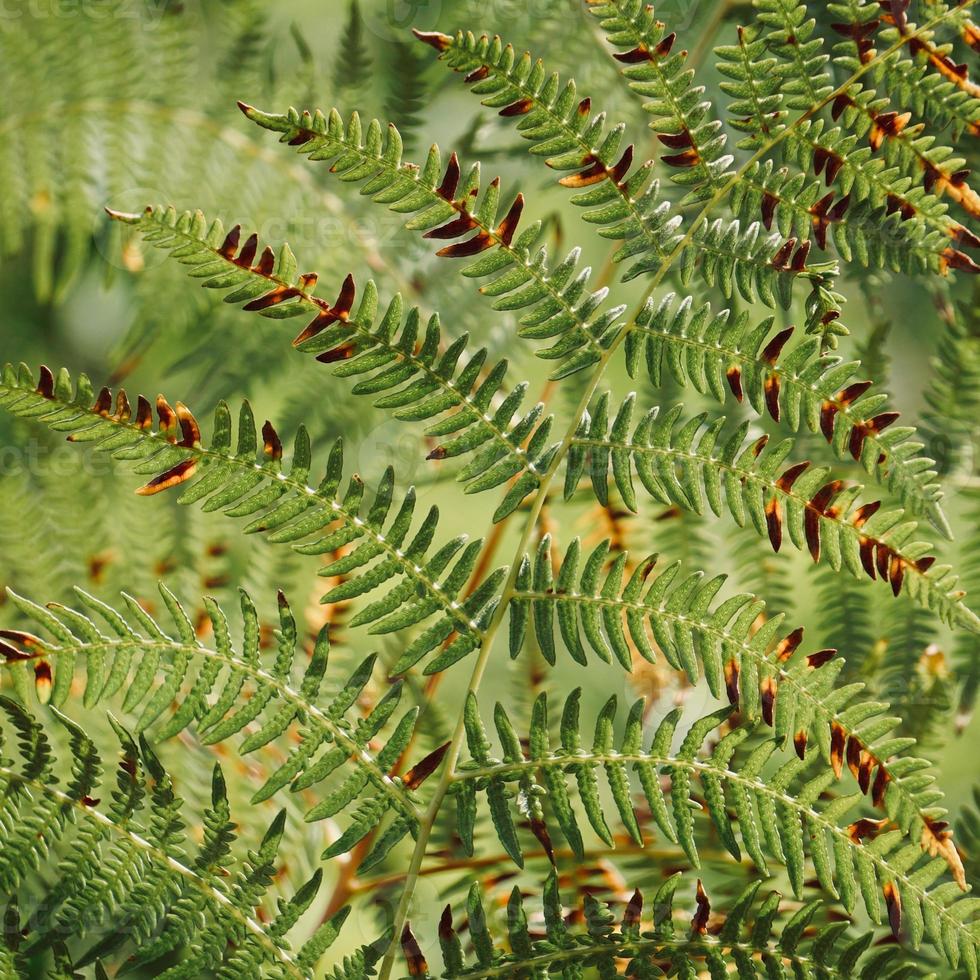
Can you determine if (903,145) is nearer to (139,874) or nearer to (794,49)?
(794,49)

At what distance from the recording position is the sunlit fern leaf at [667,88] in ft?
1.38

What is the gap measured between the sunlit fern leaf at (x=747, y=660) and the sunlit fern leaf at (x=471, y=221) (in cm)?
10

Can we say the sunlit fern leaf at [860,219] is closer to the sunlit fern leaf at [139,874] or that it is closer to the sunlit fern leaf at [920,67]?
the sunlit fern leaf at [920,67]

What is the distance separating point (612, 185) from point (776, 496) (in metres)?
0.15

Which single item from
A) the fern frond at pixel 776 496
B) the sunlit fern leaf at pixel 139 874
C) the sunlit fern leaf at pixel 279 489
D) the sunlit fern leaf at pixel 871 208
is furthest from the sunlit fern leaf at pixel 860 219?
the sunlit fern leaf at pixel 139 874

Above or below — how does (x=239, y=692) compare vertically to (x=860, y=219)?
below

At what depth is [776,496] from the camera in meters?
0.43

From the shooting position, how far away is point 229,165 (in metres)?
0.98

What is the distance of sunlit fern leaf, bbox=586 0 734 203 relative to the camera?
0.42 metres

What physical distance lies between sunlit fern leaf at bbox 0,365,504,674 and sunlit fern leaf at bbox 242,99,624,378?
10cm

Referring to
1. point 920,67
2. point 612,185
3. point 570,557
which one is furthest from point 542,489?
point 920,67

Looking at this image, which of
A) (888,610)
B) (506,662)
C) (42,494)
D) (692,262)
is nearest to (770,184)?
(692,262)

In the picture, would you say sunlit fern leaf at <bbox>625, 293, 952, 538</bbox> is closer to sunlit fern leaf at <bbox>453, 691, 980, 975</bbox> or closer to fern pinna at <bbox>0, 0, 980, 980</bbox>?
fern pinna at <bbox>0, 0, 980, 980</bbox>

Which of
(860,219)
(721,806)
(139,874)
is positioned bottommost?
(139,874)
